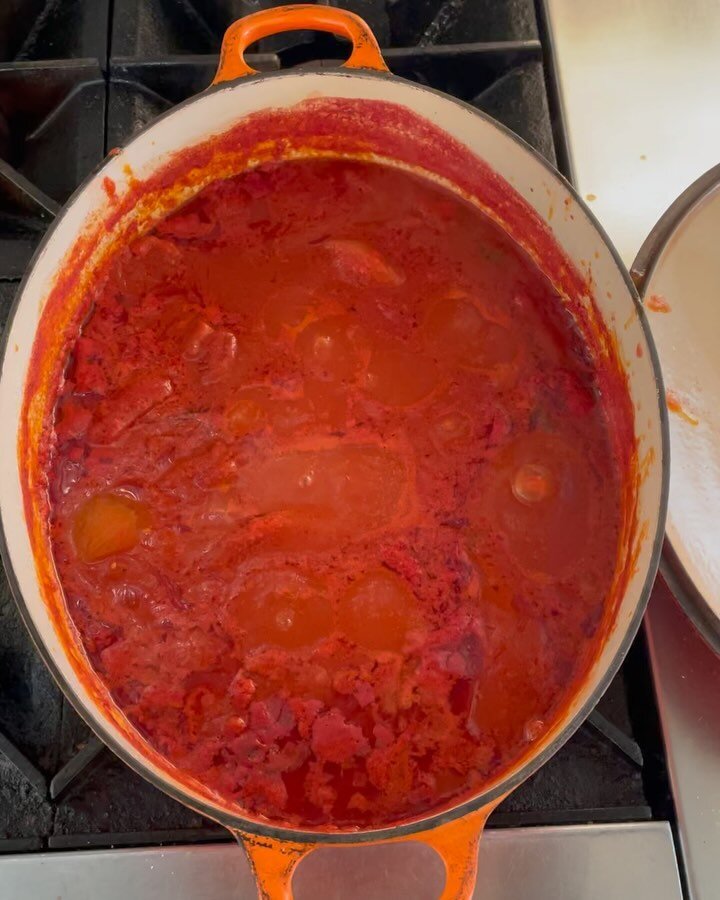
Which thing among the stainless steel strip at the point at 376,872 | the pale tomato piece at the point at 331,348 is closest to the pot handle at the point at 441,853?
the stainless steel strip at the point at 376,872

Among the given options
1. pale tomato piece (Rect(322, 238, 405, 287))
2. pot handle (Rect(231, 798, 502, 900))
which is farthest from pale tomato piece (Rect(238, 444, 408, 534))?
pot handle (Rect(231, 798, 502, 900))

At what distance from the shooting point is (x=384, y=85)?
3.21 feet

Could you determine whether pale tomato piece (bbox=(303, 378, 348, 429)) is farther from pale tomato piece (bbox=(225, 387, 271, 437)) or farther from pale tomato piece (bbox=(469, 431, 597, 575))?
pale tomato piece (bbox=(469, 431, 597, 575))

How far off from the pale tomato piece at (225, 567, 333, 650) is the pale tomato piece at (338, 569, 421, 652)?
0.08ft

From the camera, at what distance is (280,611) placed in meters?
0.89

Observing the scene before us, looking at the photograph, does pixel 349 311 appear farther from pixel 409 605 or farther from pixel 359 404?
pixel 409 605

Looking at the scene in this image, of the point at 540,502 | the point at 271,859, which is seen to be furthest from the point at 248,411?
the point at 271,859

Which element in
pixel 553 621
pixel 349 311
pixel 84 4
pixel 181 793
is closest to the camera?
pixel 181 793

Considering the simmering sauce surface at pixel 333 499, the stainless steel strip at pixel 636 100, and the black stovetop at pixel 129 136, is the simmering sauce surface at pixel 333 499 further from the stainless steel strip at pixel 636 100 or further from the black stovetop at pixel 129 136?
the stainless steel strip at pixel 636 100

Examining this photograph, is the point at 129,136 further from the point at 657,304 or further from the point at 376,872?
the point at 376,872

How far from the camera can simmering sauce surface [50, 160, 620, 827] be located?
85 cm

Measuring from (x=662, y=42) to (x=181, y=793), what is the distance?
4.22ft

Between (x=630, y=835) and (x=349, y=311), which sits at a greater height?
(x=349, y=311)

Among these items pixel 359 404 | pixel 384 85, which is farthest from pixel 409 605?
pixel 384 85
